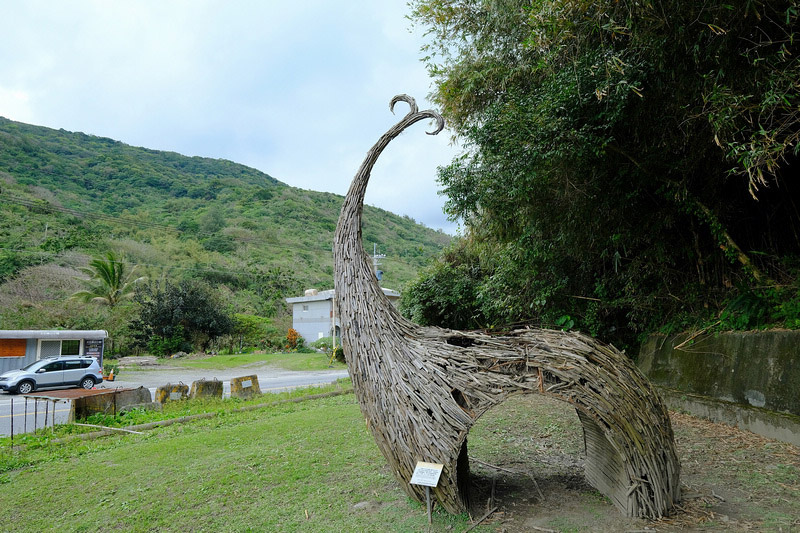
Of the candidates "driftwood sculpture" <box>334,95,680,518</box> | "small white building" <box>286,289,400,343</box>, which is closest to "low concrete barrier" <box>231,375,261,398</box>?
"driftwood sculpture" <box>334,95,680,518</box>

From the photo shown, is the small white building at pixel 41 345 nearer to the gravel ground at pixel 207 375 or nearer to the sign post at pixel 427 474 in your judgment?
the gravel ground at pixel 207 375

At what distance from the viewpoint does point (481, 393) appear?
3.27 m

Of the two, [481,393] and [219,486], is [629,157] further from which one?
[219,486]

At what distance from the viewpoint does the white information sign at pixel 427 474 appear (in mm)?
3184

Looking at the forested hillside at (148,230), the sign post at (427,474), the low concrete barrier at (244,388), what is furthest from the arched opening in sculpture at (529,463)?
the forested hillside at (148,230)

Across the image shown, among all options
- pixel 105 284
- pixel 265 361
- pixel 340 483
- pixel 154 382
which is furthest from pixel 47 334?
pixel 340 483

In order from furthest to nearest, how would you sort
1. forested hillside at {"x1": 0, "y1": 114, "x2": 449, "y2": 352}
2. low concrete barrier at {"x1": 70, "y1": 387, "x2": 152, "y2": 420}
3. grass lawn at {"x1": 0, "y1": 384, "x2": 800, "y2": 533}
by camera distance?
1. forested hillside at {"x1": 0, "y1": 114, "x2": 449, "y2": 352}
2. low concrete barrier at {"x1": 70, "y1": 387, "x2": 152, "y2": 420}
3. grass lawn at {"x1": 0, "y1": 384, "x2": 800, "y2": 533}

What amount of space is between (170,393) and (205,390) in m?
0.76

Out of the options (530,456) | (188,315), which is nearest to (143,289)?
(188,315)

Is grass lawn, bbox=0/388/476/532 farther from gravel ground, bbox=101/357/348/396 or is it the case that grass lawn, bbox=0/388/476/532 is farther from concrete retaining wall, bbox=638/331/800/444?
gravel ground, bbox=101/357/348/396

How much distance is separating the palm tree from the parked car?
11156 mm

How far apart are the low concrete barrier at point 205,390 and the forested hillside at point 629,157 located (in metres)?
6.92

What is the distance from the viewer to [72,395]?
24.4 ft

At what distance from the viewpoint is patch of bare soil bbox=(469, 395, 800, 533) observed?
10.6 feet
